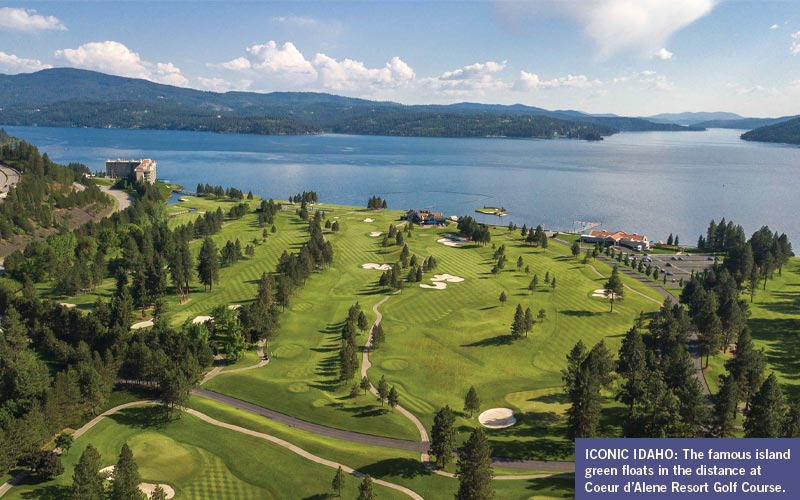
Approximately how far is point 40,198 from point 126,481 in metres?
155

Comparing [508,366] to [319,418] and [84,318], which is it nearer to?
[319,418]

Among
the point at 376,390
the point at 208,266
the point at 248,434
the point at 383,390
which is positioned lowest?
the point at 248,434

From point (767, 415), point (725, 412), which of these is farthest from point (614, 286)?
point (767, 415)

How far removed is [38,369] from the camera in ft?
209

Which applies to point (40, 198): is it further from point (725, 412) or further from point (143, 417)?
point (725, 412)

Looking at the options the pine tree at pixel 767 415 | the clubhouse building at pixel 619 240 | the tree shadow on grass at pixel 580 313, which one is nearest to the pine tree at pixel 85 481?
the pine tree at pixel 767 415

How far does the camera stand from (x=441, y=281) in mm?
121938

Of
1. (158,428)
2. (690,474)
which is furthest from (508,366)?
(158,428)

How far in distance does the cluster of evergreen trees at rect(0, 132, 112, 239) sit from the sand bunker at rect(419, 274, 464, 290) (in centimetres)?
11632

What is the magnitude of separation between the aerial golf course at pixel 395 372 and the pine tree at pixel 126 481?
6.20 m

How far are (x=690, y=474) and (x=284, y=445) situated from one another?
4117cm

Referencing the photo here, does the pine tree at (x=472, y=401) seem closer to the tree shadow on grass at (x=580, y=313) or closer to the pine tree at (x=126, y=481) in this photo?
the pine tree at (x=126, y=481)

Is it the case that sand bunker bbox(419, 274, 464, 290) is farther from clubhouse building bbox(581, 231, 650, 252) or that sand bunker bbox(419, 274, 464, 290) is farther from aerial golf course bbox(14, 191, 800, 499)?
clubhouse building bbox(581, 231, 650, 252)

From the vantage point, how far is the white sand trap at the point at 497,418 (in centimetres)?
6450
